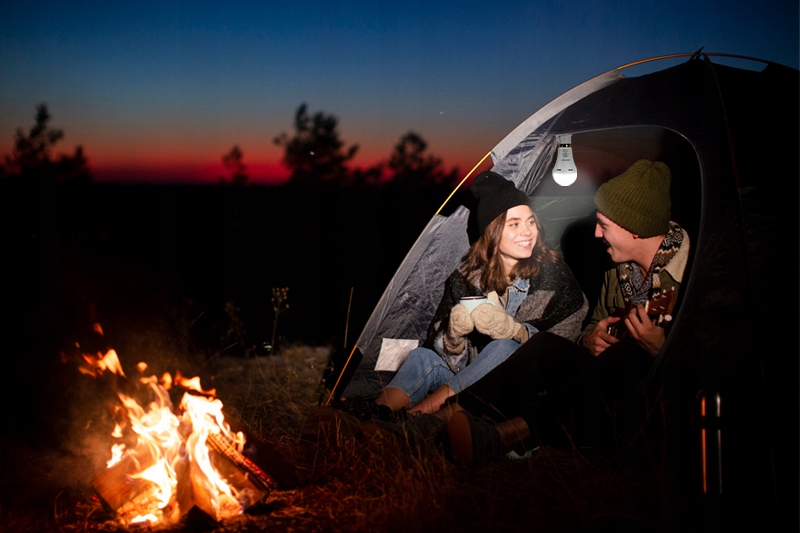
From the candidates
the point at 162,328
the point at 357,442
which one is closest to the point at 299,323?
the point at 162,328

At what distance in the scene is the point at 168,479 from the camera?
8.59 feet

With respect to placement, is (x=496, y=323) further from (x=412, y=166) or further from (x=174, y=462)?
(x=412, y=166)

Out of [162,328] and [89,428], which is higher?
[162,328]

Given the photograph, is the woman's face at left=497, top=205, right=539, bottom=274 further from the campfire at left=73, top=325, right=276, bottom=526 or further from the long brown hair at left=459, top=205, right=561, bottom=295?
the campfire at left=73, top=325, right=276, bottom=526

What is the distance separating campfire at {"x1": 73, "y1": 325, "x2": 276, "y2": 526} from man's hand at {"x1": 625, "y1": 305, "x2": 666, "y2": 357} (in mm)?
1854

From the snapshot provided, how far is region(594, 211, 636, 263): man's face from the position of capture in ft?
11.0

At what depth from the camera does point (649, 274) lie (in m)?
3.30

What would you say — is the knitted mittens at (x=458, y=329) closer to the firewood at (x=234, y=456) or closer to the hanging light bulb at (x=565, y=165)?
the hanging light bulb at (x=565, y=165)

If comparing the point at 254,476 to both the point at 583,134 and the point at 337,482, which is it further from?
the point at 583,134

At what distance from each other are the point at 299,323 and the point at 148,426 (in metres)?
4.74

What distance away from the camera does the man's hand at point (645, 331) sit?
2.97 m

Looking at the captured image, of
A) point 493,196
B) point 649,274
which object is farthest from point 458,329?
point 649,274

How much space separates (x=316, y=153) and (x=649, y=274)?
11.4m

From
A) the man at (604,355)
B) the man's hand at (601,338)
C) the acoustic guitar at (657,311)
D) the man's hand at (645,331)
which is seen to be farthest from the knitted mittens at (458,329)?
the man's hand at (645,331)
